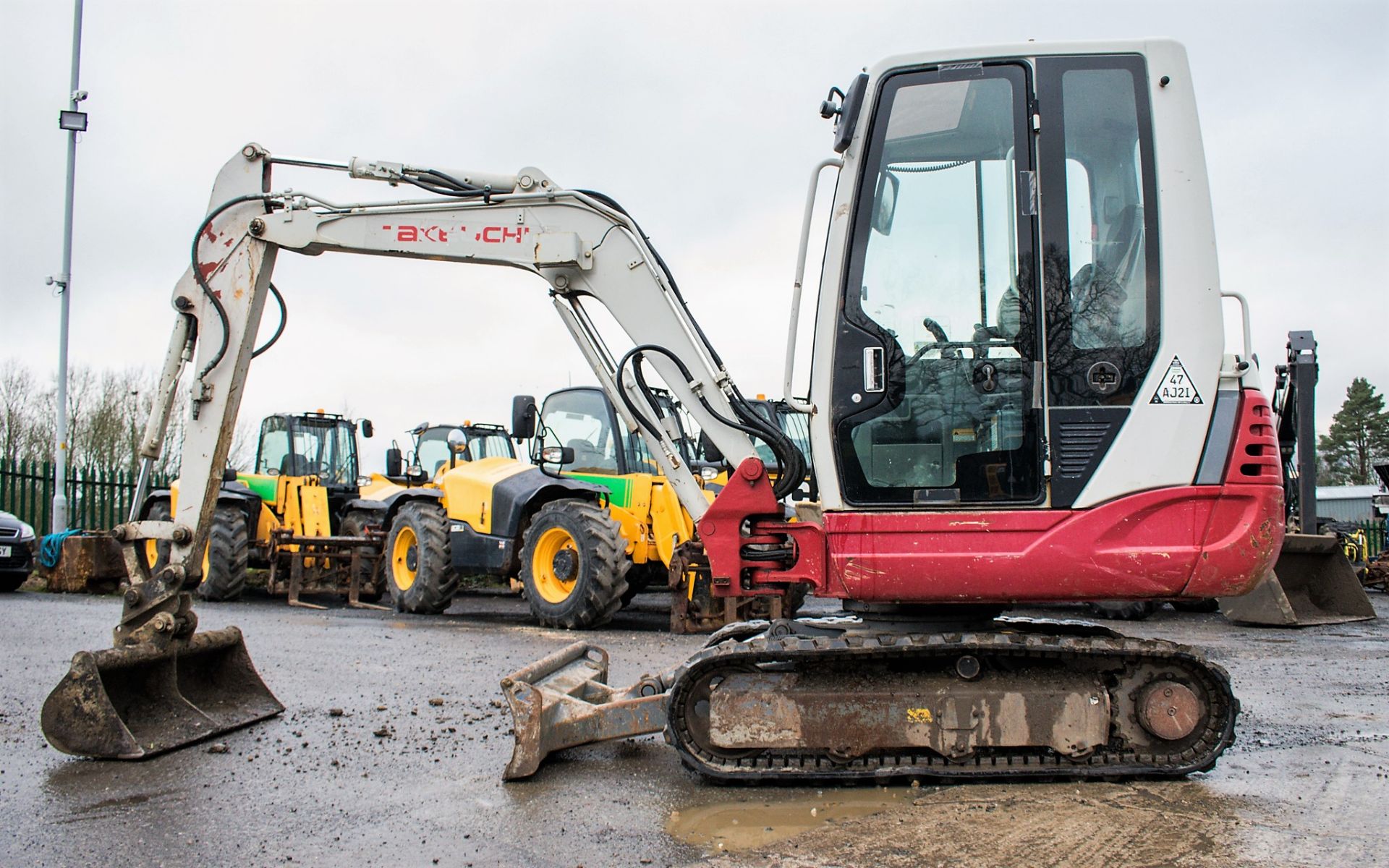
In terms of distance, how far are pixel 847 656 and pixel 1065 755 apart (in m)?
0.95

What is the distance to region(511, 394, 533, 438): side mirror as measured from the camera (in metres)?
9.54

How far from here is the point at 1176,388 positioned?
4.27 m

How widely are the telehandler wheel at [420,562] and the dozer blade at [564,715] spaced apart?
6767 millimetres

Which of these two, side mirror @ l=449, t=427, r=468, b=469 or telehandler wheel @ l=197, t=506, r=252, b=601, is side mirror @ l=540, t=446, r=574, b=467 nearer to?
side mirror @ l=449, t=427, r=468, b=469

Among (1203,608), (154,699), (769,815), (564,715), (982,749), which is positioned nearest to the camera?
(769,815)

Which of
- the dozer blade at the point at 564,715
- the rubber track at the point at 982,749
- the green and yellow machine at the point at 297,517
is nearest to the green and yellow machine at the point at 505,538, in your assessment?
the green and yellow machine at the point at 297,517

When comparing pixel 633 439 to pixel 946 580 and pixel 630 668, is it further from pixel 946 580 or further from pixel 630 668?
pixel 946 580

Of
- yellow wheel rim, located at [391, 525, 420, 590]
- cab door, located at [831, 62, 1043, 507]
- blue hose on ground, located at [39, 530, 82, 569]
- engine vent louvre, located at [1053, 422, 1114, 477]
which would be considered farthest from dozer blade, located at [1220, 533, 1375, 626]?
blue hose on ground, located at [39, 530, 82, 569]

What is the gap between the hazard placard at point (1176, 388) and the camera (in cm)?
426

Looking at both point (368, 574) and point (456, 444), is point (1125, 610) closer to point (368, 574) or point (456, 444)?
point (456, 444)

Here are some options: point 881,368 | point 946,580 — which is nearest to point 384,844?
point 946,580

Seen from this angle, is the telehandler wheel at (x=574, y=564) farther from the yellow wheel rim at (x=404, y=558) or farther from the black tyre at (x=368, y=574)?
the black tyre at (x=368, y=574)

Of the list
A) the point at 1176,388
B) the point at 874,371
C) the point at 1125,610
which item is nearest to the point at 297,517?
the point at 1125,610

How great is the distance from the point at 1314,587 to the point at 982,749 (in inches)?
345
